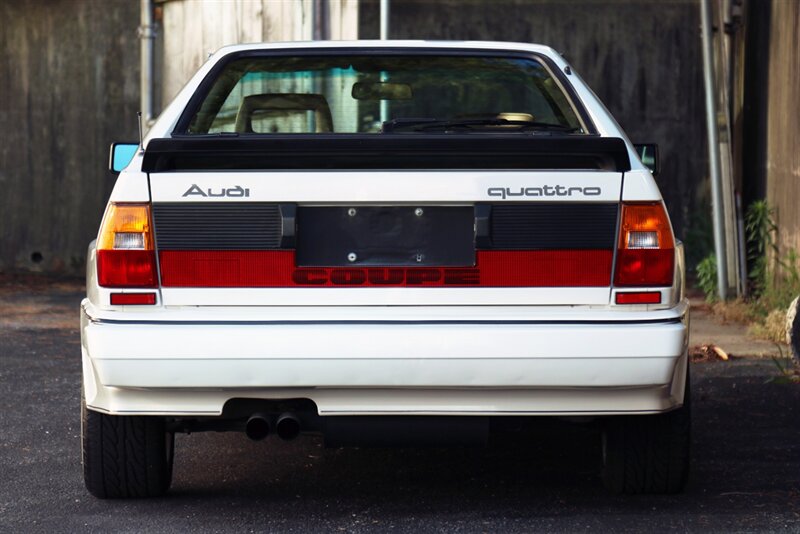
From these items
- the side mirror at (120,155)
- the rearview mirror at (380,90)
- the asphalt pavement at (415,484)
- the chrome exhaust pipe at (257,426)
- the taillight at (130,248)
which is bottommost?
the asphalt pavement at (415,484)

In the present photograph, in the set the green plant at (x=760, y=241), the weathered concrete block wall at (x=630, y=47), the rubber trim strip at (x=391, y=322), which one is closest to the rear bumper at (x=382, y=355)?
the rubber trim strip at (x=391, y=322)

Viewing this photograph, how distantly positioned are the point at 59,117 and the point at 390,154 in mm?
9573

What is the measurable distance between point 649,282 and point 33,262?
32.9 ft

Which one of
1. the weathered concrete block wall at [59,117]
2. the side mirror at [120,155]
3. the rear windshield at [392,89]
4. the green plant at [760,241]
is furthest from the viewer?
the weathered concrete block wall at [59,117]

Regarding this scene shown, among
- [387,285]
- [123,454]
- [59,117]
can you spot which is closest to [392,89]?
[387,285]

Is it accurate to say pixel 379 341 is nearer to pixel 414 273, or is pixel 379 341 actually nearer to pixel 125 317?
pixel 414 273

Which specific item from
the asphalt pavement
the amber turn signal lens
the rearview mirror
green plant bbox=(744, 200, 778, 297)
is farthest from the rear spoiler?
green plant bbox=(744, 200, 778, 297)

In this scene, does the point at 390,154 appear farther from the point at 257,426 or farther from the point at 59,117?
the point at 59,117

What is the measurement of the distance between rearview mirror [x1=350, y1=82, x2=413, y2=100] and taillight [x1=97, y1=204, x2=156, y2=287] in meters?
1.71

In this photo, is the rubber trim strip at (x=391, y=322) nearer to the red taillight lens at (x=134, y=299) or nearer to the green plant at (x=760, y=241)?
the red taillight lens at (x=134, y=299)

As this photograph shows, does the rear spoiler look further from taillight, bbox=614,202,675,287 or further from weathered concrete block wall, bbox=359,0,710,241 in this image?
weathered concrete block wall, bbox=359,0,710,241

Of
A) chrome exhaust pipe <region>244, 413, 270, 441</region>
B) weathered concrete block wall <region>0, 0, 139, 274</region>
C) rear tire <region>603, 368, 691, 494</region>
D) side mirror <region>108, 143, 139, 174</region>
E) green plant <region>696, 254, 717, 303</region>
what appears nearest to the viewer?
chrome exhaust pipe <region>244, 413, 270, 441</region>

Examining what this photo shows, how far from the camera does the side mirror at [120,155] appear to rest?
513 cm

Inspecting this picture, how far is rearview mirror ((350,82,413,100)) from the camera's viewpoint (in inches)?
232
